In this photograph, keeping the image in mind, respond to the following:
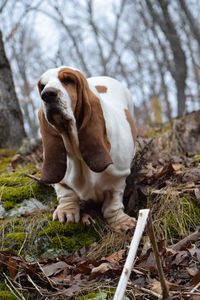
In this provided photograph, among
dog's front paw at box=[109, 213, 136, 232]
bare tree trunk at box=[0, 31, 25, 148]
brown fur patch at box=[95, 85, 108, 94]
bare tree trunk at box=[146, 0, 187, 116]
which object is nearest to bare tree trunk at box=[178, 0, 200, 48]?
bare tree trunk at box=[146, 0, 187, 116]

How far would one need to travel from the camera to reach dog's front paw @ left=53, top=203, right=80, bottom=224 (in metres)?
2.57

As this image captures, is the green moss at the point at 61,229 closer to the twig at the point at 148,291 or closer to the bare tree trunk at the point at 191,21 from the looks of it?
the twig at the point at 148,291

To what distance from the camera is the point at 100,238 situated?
259 cm

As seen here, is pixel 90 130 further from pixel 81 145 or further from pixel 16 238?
pixel 16 238

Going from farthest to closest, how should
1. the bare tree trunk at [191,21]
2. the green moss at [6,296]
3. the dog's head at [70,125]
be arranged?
the bare tree trunk at [191,21], the dog's head at [70,125], the green moss at [6,296]

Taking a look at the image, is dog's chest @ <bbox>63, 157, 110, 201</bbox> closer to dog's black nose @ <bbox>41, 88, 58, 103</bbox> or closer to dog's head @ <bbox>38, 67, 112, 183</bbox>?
dog's head @ <bbox>38, 67, 112, 183</bbox>

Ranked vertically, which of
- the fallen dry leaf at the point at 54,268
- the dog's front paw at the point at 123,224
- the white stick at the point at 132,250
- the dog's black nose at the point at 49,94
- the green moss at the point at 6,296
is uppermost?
the dog's black nose at the point at 49,94

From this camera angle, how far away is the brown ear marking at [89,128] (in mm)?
2230

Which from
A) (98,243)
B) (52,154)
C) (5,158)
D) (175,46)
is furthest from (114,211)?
(175,46)

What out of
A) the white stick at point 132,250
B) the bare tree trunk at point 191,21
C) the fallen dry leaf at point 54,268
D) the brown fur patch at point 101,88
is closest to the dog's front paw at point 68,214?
the fallen dry leaf at point 54,268

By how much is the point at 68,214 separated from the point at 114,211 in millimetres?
380

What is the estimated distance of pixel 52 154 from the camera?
92.0 inches

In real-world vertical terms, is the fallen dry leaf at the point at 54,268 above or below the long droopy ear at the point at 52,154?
below

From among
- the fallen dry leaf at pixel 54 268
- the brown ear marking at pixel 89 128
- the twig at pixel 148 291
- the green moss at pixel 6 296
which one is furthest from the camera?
the brown ear marking at pixel 89 128
